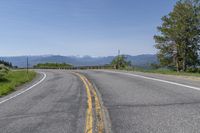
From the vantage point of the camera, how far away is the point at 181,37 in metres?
47.7

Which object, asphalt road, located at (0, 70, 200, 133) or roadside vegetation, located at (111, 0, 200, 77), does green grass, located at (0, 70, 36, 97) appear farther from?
roadside vegetation, located at (111, 0, 200, 77)

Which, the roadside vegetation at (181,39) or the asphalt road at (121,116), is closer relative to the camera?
the asphalt road at (121,116)

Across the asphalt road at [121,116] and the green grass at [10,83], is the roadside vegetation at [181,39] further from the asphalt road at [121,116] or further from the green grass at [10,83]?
the asphalt road at [121,116]

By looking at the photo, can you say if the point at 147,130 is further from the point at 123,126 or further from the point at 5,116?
the point at 5,116

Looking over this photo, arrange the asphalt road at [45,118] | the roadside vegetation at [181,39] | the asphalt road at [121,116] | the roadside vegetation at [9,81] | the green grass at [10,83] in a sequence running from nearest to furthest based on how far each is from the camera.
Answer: the asphalt road at [121,116]
the asphalt road at [45,118]
the green grass at [10,83]
the roadside vegetation at [9,81]
the roadside vegetation at [181,39]

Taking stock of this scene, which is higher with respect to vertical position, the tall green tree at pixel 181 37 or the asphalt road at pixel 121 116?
the tall green tree at pixel 181 37

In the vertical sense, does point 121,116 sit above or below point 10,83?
above

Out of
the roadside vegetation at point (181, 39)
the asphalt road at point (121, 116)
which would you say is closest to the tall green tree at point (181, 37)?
the roadside vegetation at point (181, 39)

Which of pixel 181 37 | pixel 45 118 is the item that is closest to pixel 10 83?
pixel 45 118

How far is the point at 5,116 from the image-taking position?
870cm

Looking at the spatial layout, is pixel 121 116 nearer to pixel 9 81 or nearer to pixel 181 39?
pixel 9 81

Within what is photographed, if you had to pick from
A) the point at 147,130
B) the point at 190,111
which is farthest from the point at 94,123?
the point at 190,111

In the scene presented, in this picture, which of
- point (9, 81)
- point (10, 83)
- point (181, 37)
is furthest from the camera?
point (181, 37)

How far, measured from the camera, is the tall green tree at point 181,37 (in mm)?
46938
